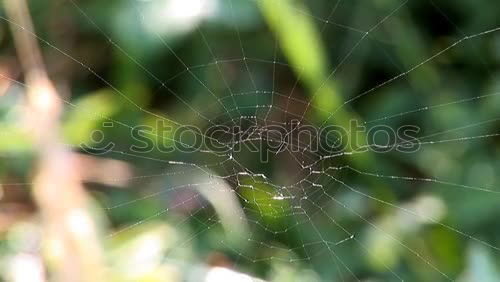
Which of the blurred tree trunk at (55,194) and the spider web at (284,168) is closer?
the blurred tree trunk at (55,194)

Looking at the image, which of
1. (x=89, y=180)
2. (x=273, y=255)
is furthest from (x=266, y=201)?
(x=89, y=180)

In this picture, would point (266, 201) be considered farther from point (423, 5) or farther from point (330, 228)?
point (423, 5)

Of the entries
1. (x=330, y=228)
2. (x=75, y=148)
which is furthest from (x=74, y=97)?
(x=330, y=228)

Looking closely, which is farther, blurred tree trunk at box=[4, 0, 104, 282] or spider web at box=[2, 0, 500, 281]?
spider web at box=[2, 0, 500, 281]

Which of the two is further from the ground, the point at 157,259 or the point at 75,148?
the point at 75,148

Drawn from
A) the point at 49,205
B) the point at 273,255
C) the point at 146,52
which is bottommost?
the point at 273,255

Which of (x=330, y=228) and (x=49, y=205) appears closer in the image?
(x=49, y=205)

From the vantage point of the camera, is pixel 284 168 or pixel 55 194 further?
pixel 284 168
